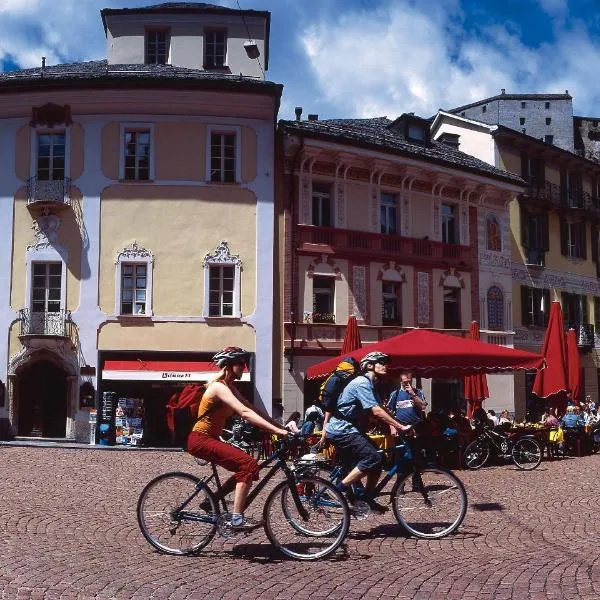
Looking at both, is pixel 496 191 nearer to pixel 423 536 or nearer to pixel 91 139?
pixel 91 139

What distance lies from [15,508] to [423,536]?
5.13 meters

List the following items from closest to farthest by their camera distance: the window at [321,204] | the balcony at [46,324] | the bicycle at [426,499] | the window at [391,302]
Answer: the bicycle at [426,499]
the balcony at [46,324]
the window at [321,204]
the window at [391,302]

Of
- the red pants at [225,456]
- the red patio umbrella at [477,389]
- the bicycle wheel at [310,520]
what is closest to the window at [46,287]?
the red patio umbrella at [477,389]

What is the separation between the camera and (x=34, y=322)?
24609 mm

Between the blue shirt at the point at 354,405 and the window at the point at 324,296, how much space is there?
58.1 feet

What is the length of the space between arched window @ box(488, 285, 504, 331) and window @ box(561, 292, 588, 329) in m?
4.85

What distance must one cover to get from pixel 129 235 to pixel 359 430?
1806 cm

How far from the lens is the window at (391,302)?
2764 cm

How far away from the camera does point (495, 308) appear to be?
3061 centimetres

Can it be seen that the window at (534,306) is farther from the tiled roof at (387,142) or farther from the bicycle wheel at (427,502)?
the bicycle wheel at (427,502)

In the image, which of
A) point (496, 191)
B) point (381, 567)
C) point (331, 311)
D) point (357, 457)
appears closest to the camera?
point (381, 567)

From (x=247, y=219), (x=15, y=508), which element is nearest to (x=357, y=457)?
(x=15, y=508)

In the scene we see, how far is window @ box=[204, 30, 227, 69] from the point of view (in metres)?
28.7

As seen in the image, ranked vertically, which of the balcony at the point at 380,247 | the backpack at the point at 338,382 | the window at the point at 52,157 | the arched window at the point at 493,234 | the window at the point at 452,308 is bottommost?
the backpack at the point at 338,382
